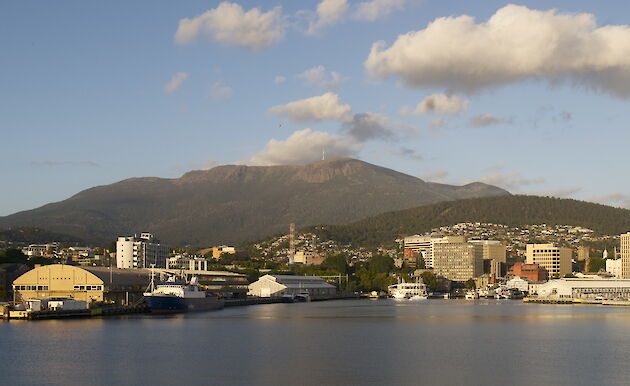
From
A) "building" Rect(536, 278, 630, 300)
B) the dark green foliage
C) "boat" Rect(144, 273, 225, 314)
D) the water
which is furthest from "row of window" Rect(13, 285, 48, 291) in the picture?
"building" Rect(536, 278, 630, 300)

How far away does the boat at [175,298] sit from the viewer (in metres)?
106

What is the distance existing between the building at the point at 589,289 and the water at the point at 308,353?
87.3m

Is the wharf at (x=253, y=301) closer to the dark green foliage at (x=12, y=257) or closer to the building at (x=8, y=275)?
the building at (x=8, y=275)

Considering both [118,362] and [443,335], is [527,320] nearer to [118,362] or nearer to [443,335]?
[443,335]

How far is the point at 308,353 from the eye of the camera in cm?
5894

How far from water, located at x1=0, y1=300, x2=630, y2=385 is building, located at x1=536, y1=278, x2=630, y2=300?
87278mm

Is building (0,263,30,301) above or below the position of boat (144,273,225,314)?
above

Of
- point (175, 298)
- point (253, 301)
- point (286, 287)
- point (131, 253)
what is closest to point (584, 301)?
point (286, 287)

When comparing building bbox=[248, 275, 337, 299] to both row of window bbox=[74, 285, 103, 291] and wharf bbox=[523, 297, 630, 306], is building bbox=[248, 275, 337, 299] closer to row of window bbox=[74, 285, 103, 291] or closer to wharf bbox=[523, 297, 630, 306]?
wharf bbox=[523, 297, 630, 306]

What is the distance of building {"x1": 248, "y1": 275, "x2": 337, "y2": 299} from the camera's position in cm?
17175

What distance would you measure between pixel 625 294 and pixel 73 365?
14277cm

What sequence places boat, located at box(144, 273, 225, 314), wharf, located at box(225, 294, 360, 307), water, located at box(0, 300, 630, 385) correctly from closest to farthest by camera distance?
water, located at box(0, 300, 630, 385)
boat, located at box(144, 273, 225, 314)
wharf, located at box(225, 294, 360, 307)

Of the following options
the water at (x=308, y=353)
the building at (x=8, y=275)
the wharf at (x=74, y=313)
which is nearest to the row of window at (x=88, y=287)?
the wharf at (x=74, y=313)

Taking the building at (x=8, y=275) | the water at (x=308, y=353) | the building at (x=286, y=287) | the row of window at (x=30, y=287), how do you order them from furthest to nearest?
the building at (x=286, y=287), the building at (x=8, y=275), the row of window at (x=30, y=287), the water at (x=308, y=353)
